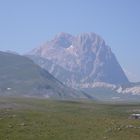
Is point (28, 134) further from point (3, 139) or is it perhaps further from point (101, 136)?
point (101, 136)

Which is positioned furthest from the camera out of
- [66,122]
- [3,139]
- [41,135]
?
[66,122]

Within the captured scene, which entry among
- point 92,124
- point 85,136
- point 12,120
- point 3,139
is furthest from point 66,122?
point 3,139

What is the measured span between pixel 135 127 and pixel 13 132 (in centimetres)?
2016

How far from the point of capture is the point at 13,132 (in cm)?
5691

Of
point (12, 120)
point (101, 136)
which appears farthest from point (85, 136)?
point (12, 120)

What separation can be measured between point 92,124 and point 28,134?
1550 centimetres

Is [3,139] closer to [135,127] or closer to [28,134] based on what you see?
[28,134]

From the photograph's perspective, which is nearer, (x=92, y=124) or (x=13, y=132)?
(x=13, y=132)

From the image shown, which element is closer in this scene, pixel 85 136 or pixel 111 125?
pixel 85 136

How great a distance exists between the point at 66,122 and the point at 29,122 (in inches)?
265

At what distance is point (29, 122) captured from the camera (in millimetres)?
68062

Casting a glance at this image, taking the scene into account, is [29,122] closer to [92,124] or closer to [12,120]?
[12,120]

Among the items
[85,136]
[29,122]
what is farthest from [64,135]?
[29,122]

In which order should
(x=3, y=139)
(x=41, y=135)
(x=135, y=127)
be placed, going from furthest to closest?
(x=135, y=127) < (x=41, y=135) < (x=3, y=139)
